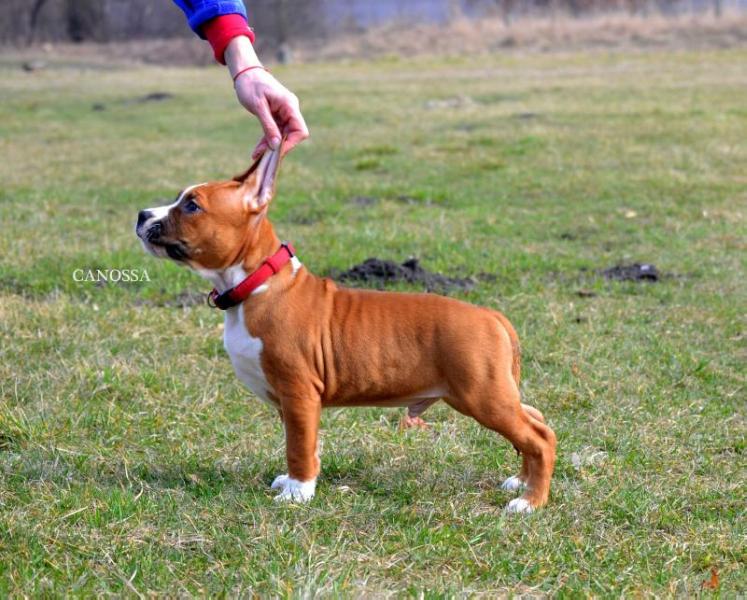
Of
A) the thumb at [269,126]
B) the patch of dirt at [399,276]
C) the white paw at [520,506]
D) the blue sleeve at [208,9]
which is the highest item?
the blue sleeve at [208,9]

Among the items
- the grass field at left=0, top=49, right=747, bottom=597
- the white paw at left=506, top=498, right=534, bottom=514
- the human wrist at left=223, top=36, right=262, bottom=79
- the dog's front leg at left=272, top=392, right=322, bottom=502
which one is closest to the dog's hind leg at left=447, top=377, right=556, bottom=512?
the white paw at left=506, top=498, right=534, bottom=514

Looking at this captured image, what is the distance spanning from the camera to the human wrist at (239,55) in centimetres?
407

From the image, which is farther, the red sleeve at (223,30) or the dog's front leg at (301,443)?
the red sleeve at (223,30)

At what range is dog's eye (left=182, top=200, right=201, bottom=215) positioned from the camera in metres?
3.89

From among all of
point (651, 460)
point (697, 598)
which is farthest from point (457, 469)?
point (697, 598)

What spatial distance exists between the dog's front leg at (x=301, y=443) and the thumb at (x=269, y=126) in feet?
2.96

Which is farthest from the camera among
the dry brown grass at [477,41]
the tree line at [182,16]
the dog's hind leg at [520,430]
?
the tree line at [182,16]

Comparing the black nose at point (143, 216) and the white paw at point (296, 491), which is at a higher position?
the black nose at point (143, 216)

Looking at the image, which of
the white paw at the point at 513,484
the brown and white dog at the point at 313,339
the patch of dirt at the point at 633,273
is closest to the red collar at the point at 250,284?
the brown and white dog at the point at 313,339

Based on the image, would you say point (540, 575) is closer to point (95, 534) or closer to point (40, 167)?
point (95, 534)

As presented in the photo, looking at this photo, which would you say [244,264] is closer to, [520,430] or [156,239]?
[156,239]

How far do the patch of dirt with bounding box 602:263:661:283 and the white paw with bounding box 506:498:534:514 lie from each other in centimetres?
383

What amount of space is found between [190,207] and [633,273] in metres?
4.47

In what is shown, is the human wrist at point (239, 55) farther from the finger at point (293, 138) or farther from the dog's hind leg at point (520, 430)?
the dog's hind leg at point (520, 430)
